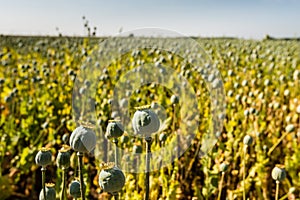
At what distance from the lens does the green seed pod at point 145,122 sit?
0.86m

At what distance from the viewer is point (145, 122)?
0.86m

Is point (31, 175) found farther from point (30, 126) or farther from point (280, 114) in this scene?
point (280, 114)

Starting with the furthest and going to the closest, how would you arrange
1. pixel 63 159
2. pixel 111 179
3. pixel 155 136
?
pixel 155 136 < pixel 63 159 < pixel 111 179

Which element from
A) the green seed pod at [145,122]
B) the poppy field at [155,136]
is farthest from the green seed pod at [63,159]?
the green seed pod at [145,122]

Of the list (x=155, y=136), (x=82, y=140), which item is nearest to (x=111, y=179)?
(x=82, y=140)

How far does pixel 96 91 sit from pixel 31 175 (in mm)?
908

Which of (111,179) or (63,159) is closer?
(111,179)

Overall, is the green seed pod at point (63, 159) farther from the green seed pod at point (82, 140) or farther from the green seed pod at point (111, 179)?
the green seed pod at point (111, 179)

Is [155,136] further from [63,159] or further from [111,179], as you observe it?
[111,179]

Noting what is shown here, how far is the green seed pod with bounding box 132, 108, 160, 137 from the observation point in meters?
0.86

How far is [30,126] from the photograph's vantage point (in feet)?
8.81

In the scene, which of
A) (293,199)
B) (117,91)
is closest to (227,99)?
(117,91)

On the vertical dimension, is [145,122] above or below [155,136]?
above

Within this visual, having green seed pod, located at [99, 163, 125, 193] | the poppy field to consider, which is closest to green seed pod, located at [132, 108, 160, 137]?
the poppy field
